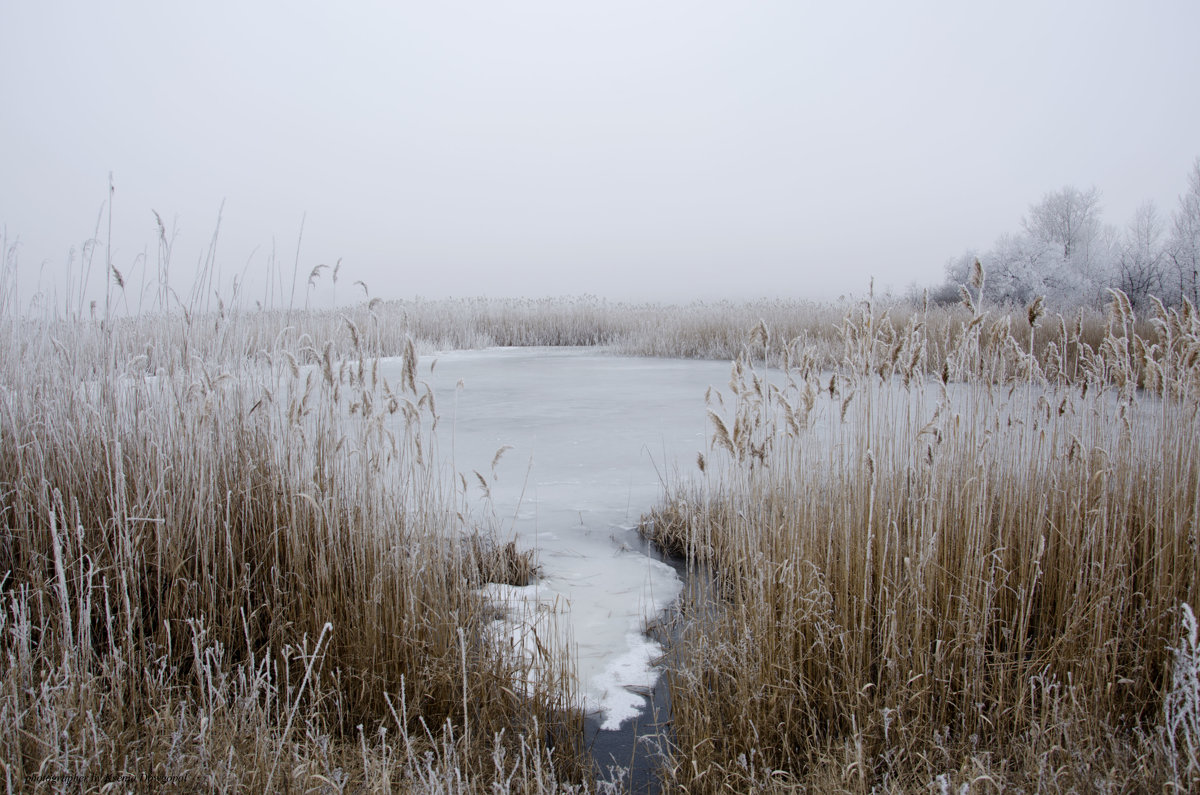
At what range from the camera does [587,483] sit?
4.57m

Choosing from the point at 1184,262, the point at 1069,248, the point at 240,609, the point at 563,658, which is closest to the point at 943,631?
the point at 563,658

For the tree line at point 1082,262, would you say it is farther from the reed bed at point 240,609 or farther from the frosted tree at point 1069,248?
the reed bed at point 240,609

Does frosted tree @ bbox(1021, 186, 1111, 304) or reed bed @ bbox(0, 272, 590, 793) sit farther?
frosted tree @ bbox(1021, 186, 1111, 304)

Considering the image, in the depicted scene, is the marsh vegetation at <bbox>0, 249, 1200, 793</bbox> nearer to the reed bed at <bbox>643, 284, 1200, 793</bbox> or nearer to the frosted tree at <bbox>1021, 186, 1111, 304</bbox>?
the reed bed at <bbox>643, 284, 1200, 793</bbox>

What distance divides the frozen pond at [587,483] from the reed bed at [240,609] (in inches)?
9.6

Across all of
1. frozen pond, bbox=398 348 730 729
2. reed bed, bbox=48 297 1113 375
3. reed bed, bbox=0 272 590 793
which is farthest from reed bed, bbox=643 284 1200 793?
reed bed, bbox=48 297 1113 375

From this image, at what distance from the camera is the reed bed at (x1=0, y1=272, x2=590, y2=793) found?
5.22 feet

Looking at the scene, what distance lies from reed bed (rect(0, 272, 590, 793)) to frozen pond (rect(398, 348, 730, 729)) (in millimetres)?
244

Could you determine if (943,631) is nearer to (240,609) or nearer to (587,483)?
(240,609)

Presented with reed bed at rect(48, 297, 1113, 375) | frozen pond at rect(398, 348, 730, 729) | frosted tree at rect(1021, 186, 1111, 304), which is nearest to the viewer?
frozen pond at rect(398, 348, 730, 729)

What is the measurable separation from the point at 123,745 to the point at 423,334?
15.8 meters

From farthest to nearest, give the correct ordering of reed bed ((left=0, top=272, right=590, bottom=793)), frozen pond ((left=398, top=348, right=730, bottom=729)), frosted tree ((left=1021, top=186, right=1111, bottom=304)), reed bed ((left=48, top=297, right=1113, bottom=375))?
frosted tree ((left=1021, top=186, right=1111, bottom=304))
reed bed ((left=48, top=297, right=1113, bottom=375))
frozen pond ((left=398, top=348, right=730, bottom=729))
reed bed ((left=0, top=272, right=590, bottom=793))

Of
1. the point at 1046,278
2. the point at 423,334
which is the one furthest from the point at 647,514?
the point at 1046,278

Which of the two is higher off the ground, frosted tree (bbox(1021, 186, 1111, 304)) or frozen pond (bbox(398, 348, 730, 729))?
frosted tree (bbox(1021, 186, 1111, 304))
